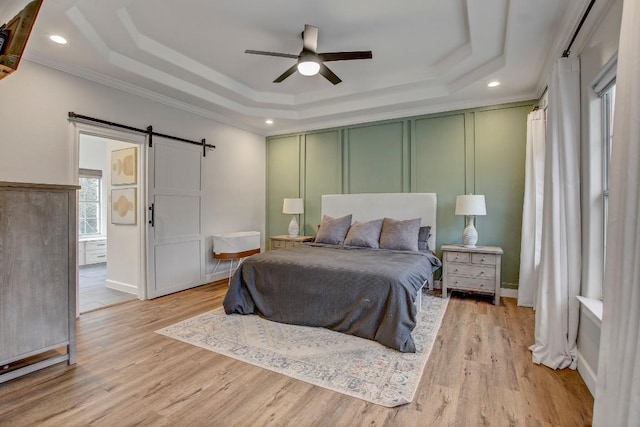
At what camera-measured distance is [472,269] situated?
151 inches

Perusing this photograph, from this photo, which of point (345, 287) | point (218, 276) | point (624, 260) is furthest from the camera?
point (218, 276)

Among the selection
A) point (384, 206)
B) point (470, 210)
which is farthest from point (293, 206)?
point (470, 210)

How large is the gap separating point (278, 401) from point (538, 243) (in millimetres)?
3232

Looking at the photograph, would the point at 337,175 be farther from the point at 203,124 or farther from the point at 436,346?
the point at 436,346

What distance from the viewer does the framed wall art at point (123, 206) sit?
13.8 feet

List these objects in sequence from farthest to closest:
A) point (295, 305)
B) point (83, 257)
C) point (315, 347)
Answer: point (83, 257)
point (295, 305)
point (315, 347)

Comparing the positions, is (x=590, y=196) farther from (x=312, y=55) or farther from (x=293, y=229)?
(x=293, y=229)

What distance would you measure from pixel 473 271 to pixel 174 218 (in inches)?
158

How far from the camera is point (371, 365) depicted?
2.31 metres

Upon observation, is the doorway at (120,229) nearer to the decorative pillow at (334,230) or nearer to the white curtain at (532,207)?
the decorative pillow at (334,230)

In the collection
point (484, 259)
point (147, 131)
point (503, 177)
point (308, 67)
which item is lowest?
point (484, 259)

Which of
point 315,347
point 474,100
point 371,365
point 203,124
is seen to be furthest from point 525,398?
point 203,124

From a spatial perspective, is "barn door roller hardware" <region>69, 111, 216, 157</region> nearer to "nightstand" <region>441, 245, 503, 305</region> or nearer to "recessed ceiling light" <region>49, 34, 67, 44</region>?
"recessed ceiling light" <region>49, 34, 67, 44</region>

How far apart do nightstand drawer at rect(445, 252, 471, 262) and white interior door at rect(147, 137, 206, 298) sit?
3.54 m
